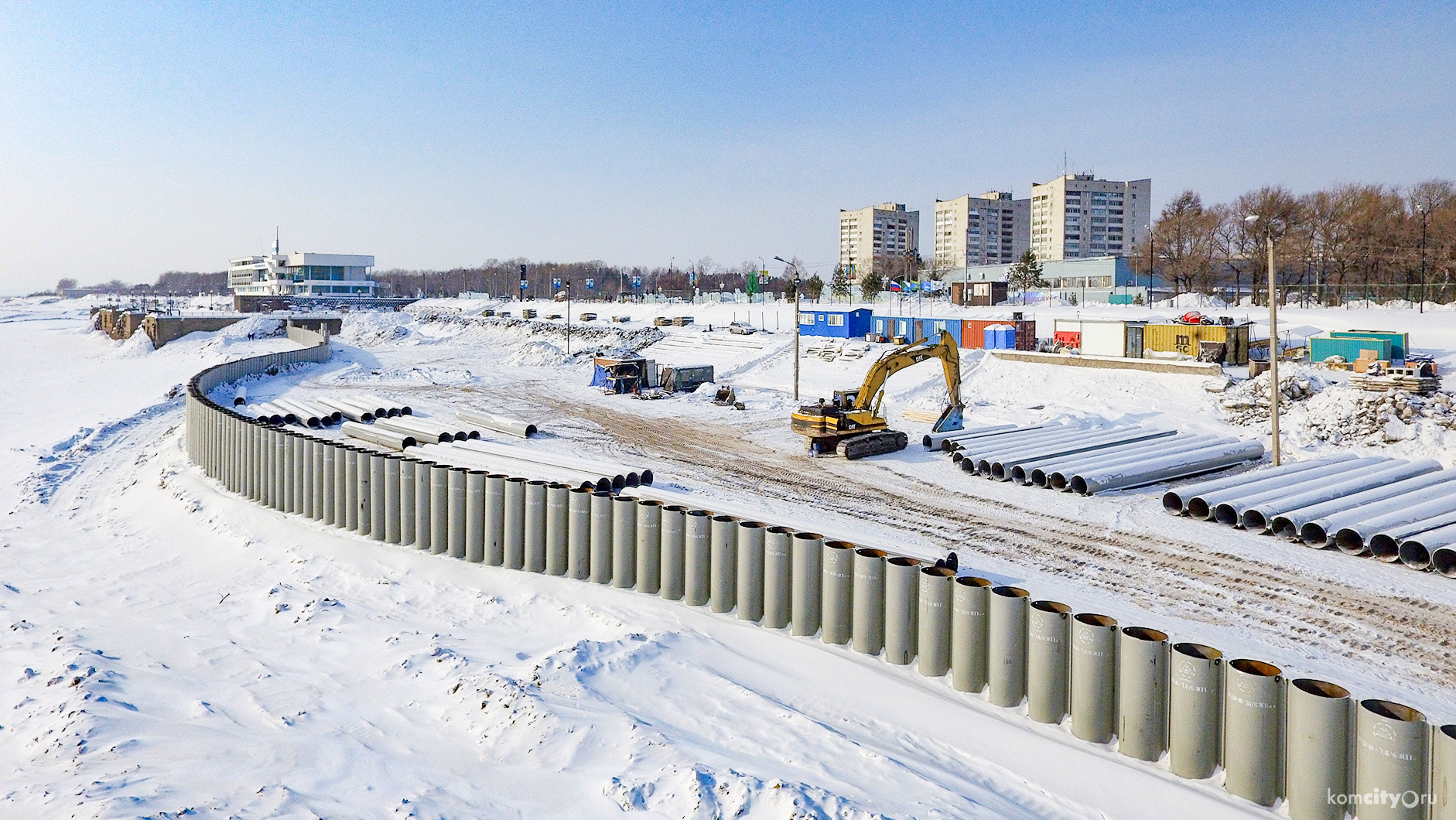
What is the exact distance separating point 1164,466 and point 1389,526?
643 cm

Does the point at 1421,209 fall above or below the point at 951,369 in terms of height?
above

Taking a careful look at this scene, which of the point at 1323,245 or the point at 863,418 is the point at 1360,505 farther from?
the point at 1323,245

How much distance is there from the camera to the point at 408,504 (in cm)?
1515

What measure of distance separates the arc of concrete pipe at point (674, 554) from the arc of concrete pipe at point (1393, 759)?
7.28 meters

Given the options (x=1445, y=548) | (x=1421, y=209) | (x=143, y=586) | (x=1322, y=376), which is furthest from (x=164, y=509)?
(x=1421, y=209)

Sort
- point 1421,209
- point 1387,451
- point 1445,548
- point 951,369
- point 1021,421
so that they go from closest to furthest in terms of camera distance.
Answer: point 1445,548, point 1387,451, point 951,369, point 1021,421, point 1421,209

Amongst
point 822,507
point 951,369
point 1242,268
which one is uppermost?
point 1242,268

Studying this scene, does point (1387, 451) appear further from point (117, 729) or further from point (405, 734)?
point (117, 729)

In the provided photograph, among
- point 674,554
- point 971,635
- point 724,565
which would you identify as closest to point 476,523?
point 674,554

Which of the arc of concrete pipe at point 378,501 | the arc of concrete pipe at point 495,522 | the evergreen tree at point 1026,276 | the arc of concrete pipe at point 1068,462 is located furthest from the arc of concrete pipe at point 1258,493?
the evergreen tree at point 1026,276

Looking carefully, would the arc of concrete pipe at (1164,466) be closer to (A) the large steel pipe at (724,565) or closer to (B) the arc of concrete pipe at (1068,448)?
(B) the arc of concrete pipe at (1068,448)

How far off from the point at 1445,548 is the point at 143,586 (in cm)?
1941

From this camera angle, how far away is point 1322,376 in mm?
36125

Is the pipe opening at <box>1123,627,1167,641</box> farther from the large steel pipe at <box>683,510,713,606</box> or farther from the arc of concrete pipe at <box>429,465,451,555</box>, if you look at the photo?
the arc of concrete pipe at <box>429,465,451,555</box>
